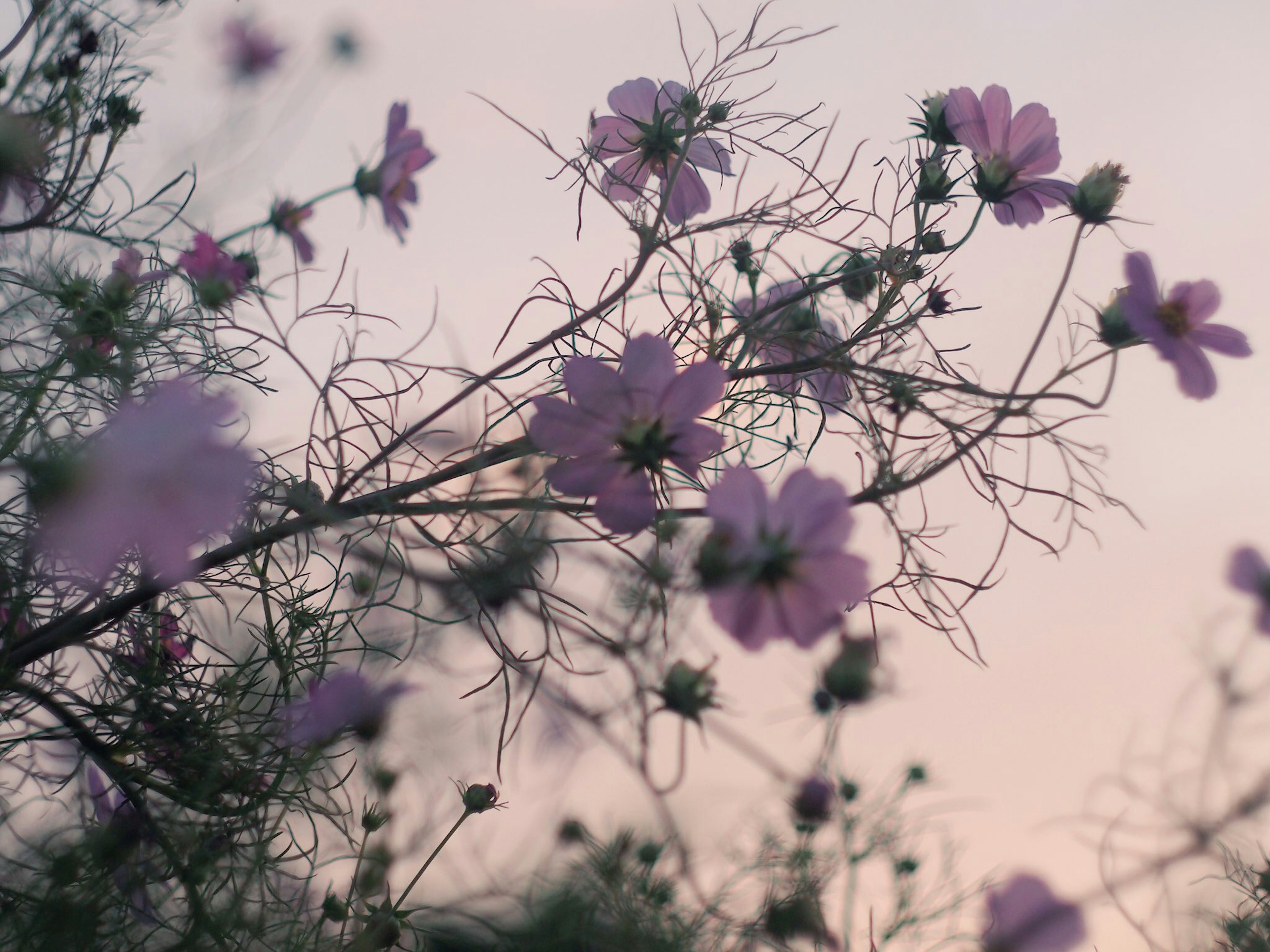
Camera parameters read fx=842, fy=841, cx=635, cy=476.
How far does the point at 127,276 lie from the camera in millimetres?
481

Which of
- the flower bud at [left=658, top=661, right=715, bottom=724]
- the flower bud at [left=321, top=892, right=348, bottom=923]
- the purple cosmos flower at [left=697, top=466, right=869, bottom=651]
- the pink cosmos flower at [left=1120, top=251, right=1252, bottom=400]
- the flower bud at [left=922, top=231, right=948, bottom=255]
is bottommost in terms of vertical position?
the flower bud at [left=321, top=892, right=348, bottom=923]

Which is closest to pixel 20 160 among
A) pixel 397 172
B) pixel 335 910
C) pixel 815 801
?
pixel 397 172

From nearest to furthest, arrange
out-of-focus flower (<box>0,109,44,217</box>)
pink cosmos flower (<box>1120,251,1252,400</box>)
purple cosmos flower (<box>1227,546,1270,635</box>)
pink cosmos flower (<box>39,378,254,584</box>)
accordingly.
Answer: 1. pink cosmos flower (<box>39,378,254,584</box>)
2. pink cosmos flower (<box>1120,251,1252,400</box>)
3. out-of-focus flower (<box>0,109,44,217</box>)
4. purple cosmos flower (<box>1227,546,1270,635</box>)

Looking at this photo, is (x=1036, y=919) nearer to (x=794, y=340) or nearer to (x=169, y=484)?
(x=794, y=340)

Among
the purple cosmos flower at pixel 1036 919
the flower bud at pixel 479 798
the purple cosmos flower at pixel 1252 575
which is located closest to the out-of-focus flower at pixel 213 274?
the flower bud at pixel 479 798

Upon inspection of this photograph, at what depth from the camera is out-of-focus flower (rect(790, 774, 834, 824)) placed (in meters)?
0.46

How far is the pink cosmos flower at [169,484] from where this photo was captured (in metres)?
0.27

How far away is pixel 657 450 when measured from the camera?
32 cm

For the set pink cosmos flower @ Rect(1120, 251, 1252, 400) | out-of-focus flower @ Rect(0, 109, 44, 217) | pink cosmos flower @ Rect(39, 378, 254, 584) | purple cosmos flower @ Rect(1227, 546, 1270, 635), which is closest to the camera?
pink cosmos flower @ Rect(39, 378, 254, 584)

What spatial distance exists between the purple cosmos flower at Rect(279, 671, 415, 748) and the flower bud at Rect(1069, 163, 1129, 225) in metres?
0.42

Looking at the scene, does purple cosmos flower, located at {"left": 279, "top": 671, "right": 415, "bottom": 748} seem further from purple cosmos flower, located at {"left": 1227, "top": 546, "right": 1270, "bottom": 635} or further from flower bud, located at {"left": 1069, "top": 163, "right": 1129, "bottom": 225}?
purple cosmos flower, located at {"left": 1227, "top": 546, "right": 1270, "bottom": 635}

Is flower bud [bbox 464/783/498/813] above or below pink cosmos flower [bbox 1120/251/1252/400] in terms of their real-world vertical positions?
below

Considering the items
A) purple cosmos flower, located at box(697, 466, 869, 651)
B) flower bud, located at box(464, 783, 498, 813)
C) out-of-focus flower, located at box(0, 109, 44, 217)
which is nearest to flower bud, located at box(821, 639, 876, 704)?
purple cosmos flower, located at box(697, 466, 869, 651)

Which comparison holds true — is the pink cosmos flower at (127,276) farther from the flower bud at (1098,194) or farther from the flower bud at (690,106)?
the flower bud at (1098,194)
